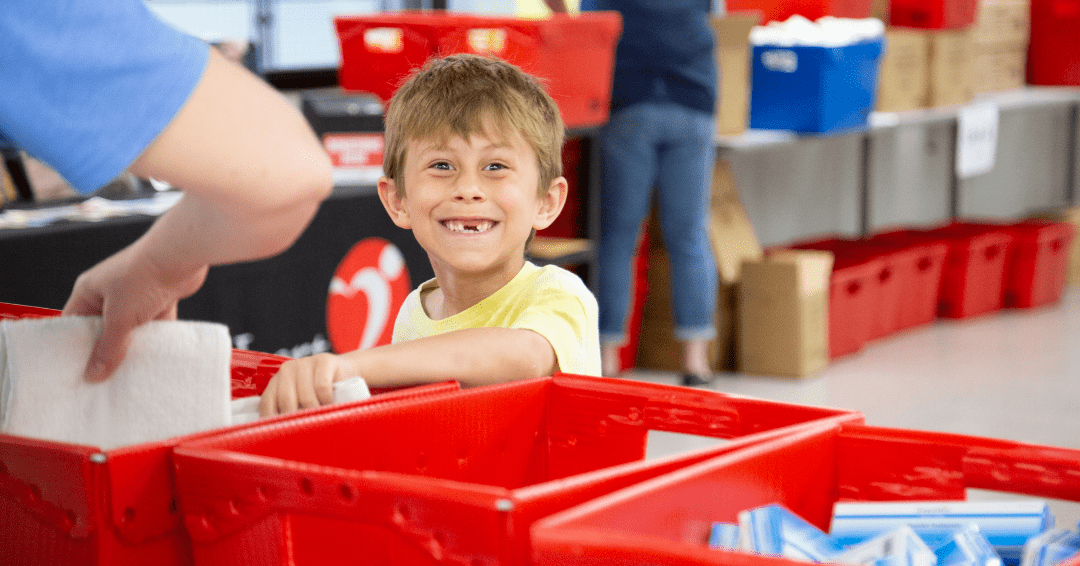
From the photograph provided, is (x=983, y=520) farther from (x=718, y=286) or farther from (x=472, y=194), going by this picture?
(x=718, y=286)

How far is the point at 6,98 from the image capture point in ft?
2.02

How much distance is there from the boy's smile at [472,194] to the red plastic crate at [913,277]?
3797mm

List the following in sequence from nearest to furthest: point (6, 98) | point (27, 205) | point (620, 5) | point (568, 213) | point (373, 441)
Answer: point (6, 98), point (373, 441), point (27, 205), point (620, 5), point (568, 213)

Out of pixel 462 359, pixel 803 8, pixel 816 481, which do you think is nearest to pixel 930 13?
pixel 803 8

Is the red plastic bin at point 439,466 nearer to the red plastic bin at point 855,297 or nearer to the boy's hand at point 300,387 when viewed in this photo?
the boy's hand at point 300,387

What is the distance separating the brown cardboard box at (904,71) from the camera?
509 centimetres

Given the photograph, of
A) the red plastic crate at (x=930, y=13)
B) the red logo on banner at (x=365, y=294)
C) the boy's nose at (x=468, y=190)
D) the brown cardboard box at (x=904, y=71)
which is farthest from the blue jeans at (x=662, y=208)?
the boy's nose at (x=468, y=190)

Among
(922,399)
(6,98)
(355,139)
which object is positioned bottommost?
(922,399)

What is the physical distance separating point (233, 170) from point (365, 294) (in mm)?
2724

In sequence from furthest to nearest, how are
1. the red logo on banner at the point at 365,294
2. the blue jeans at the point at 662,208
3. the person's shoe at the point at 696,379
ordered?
the person's shoe at the point at 696,379 → the blue jeans at the point at 662,208 → the red logo on banner at the point at 365,294

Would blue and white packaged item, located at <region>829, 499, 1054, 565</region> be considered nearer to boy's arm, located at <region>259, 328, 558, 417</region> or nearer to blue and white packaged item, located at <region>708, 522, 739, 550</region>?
blue and white packaged item, located at <region>708, 522, 739, 550</region>

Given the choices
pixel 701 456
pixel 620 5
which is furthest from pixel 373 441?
pixel 620 5

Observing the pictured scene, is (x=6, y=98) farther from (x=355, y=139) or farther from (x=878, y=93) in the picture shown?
(x=878, y=93)

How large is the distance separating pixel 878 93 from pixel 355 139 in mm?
2512
